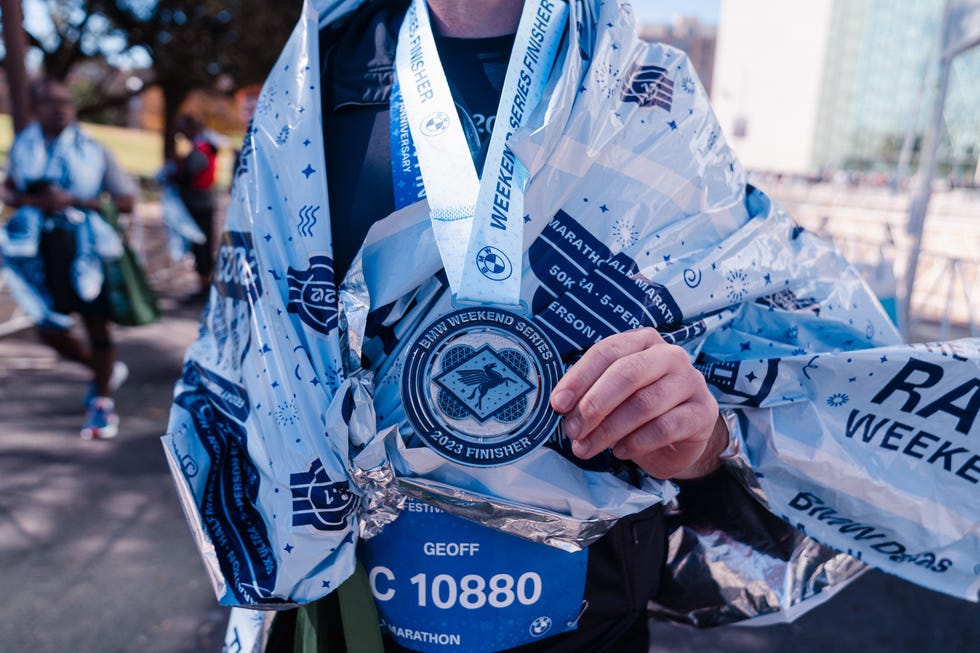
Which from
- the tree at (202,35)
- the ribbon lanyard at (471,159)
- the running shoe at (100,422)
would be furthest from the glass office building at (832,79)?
the ribbon lanyard at (471,159)

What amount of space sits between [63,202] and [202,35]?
13375 mm

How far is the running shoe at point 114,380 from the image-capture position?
4.72 metres

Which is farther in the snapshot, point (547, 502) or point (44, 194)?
point (44, 194)

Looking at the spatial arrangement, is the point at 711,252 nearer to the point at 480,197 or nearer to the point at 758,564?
the point at 480,197

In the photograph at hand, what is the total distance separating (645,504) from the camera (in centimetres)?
91

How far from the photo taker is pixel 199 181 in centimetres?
801

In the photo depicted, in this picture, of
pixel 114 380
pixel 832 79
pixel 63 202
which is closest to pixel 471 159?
pixel 63 202

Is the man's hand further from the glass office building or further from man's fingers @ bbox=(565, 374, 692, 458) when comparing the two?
the glass office building

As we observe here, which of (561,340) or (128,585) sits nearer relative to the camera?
(561,340)

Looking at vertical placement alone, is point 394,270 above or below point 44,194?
above

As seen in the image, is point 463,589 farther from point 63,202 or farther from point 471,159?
point 63,202

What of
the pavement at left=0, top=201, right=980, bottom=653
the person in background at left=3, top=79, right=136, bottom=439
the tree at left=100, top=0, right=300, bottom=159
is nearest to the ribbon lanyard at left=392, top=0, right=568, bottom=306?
the pavement at left=0, top=201, right=980, bottom=653

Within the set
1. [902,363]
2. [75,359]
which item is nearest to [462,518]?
[902,363]

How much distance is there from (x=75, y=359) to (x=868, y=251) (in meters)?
8.18
